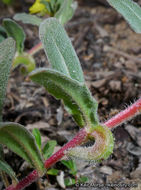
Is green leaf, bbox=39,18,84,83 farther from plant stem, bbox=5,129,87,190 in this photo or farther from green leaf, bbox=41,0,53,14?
green leaf, bbox=41,0,53,14

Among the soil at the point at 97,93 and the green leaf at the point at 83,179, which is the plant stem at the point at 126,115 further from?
the green leaf at the point at 83,179

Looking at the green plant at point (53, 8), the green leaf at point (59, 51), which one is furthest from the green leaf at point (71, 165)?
the green plant at point (53, 8)

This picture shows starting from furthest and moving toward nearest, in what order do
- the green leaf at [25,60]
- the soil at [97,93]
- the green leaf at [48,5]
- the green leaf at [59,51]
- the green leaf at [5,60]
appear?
1. the green leaf at [25,60]
2. the green leaf at [48,5]
3. the soil at [97,93]
4. the green leaf at [59,51]
5. the green leaf at [5,60]

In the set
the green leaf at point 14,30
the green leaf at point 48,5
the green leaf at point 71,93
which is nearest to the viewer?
the green leaf at point 71,93

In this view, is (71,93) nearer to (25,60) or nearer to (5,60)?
(5,60)

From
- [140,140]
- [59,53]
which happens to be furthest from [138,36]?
[59,53]

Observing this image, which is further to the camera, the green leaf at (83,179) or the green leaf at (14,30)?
the green leaf at (14,30)

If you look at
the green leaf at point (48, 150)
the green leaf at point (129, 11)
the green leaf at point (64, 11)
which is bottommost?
the green leaf at point (48, 150)

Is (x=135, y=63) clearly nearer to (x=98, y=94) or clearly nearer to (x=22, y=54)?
(x=98, y=94)
